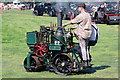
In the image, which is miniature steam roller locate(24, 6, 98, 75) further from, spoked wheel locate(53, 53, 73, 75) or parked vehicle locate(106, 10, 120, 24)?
parked vehicle locate(106, 10, 120, 24)

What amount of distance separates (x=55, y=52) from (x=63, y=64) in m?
0.58

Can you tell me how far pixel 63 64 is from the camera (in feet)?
35.3

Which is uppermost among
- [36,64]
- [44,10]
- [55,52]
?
[44,10]

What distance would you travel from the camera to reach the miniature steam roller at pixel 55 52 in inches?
424

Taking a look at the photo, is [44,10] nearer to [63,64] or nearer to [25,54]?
[25,54]

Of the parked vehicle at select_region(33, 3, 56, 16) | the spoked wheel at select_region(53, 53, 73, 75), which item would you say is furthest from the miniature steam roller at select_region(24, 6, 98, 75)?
the parked vehicle at select_region(33, 3, 56, 16)

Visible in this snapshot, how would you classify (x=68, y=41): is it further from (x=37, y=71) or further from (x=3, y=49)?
(x=3, y=49)

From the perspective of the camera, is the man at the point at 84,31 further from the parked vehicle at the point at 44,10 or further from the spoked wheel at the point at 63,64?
the parked vehicle at the point at 44,10

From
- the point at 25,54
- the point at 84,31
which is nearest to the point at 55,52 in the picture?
the point at 84,31

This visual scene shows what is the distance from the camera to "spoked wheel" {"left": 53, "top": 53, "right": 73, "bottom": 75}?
10695 millimetres

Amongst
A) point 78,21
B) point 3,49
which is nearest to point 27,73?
point 78,21

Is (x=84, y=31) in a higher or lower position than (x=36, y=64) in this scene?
higher

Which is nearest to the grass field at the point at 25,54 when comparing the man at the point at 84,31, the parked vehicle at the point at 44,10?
the man at the point at 84,31

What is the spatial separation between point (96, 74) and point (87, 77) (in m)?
0.56
